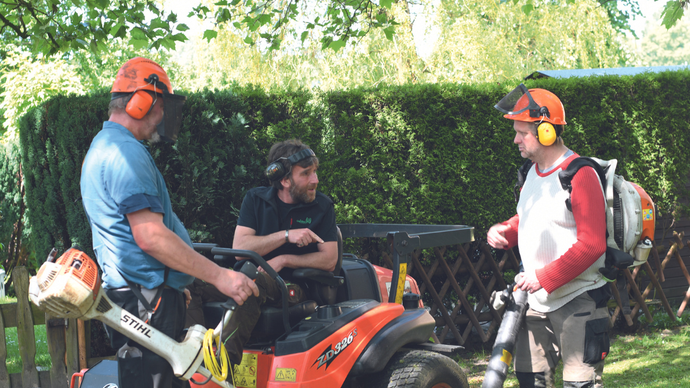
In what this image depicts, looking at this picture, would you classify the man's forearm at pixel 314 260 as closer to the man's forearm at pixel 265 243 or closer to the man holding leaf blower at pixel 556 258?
the man's forearm at pixel 265 243

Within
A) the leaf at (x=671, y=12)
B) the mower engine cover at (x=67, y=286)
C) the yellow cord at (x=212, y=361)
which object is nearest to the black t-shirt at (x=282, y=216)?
the yellow cord at (x=212, y=361)

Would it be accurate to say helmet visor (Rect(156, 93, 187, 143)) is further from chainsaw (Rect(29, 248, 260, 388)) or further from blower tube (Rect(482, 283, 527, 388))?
blower tube (Rect(482, 283, 527, 388))

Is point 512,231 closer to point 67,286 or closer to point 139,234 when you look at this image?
point 139,234

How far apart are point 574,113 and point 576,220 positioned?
4.44 metres

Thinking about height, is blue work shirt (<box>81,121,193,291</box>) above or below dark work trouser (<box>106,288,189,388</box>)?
above

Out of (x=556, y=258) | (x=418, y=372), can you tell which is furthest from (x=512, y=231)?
(x=418, y=372)

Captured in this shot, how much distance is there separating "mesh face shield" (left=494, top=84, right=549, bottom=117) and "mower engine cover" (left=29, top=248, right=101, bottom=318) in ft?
7.41

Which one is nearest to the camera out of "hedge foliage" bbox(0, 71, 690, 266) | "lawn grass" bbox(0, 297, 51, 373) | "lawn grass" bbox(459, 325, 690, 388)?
"lawn grass" bbox(459, 325, 690, 388)

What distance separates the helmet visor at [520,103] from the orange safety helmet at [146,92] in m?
1.79

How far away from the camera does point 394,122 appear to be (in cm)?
627

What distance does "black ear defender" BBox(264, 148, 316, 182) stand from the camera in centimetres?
363

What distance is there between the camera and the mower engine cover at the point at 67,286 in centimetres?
208

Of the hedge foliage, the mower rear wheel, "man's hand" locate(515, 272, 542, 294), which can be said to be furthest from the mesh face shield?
the hedge foliage

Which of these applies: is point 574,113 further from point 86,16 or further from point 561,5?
point 561,5
